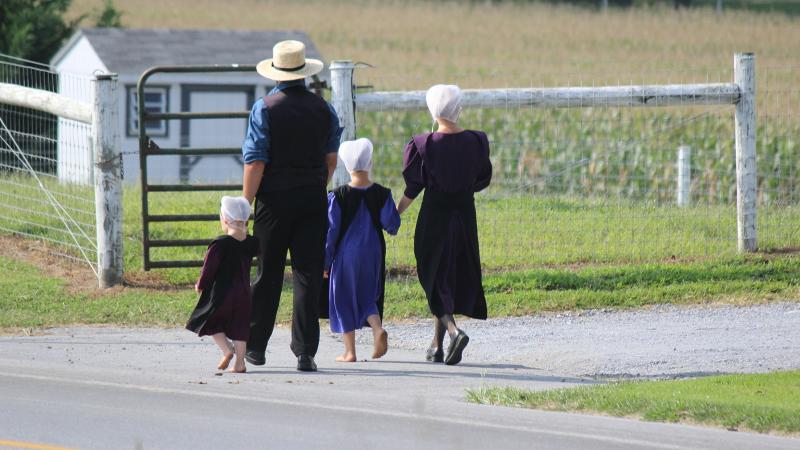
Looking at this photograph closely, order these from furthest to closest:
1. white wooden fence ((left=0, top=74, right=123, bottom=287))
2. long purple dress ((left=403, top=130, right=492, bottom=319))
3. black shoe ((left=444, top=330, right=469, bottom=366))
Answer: white wooden fence ((left=0, top=74, right=123, bottom=287)) < long purple dress ((left=403, top=130, right=492, bottom=319)) < black shoe ((left=444, top=330, right=469, bottom=366))

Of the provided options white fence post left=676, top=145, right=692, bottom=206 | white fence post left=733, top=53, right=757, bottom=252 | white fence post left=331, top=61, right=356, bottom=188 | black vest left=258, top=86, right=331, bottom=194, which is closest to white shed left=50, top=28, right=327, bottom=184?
white fence post left=676, top=145, right=692, bottom=206

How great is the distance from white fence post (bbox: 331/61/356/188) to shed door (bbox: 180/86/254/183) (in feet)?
54.0

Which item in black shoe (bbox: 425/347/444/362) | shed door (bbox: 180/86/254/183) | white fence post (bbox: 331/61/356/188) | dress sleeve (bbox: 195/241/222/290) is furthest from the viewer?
shed door (bbox: 180/86/254/183)

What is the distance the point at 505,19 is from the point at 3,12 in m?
40.9

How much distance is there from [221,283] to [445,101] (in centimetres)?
206

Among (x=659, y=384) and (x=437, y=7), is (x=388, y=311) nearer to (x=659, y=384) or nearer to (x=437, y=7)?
(x=659, y=384)

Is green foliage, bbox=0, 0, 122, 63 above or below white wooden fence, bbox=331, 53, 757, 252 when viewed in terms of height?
above

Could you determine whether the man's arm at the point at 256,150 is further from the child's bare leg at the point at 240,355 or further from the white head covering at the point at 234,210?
the child's bare leg at the point at 240,355

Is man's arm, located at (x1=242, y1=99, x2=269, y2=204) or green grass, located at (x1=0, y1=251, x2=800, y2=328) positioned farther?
green grass, located at (x1=0, y1=251, x2=800, y2=328)

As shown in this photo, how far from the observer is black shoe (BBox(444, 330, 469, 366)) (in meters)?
9.79

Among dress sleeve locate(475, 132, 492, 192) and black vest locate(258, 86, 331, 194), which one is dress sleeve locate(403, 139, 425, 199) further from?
black vest locate(258, 86, 331, 194)

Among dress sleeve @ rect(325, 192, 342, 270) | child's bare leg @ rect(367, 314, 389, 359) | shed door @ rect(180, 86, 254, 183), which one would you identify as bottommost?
child's bare leg @ rect(367, 314, 389, 359)

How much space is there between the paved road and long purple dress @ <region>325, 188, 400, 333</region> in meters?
0.37

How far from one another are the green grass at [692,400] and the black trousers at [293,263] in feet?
4.50
